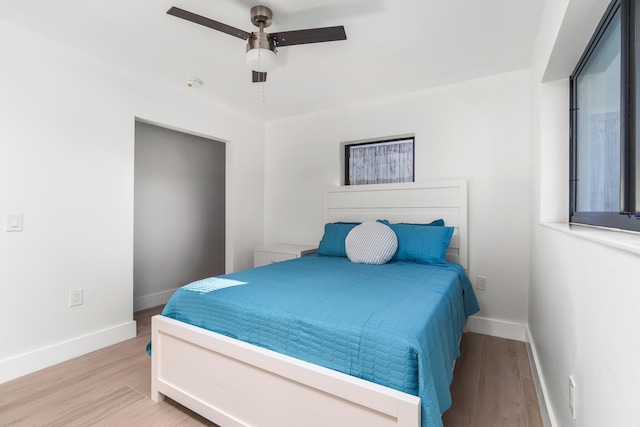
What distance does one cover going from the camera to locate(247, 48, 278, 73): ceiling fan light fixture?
1.79 m

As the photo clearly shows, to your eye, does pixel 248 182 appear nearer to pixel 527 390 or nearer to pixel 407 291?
pixel 407 291

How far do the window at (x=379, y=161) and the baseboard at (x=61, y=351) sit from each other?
2.67 meters

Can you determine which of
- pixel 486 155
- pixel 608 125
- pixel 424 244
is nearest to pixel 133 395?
pixel 424 244

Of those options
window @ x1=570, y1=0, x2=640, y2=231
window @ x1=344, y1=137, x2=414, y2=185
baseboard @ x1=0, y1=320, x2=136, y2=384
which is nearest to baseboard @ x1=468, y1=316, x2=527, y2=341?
window @ x1=570, y1=0, x2=640, y2=231

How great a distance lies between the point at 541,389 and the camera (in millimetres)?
1765

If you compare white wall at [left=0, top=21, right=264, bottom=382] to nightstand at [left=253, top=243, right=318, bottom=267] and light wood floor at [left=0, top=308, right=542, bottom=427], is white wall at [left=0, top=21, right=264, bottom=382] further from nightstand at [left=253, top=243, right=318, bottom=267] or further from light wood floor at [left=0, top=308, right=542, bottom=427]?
nightstand at [left=253, top=243, right=318, bottom=267]

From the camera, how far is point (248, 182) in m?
3.90

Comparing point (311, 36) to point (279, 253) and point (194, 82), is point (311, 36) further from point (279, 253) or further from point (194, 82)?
point (279, 253)

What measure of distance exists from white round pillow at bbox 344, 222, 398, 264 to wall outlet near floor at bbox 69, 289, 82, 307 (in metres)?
2.15

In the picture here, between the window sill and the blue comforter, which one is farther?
the blue comforter

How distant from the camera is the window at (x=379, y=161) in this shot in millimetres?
3326

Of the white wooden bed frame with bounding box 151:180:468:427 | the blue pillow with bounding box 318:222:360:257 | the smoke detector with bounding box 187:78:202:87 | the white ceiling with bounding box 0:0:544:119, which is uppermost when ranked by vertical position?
the white ceiling with bounding box 0:0:544:119

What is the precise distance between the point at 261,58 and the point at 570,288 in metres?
1.89

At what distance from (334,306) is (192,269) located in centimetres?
327
